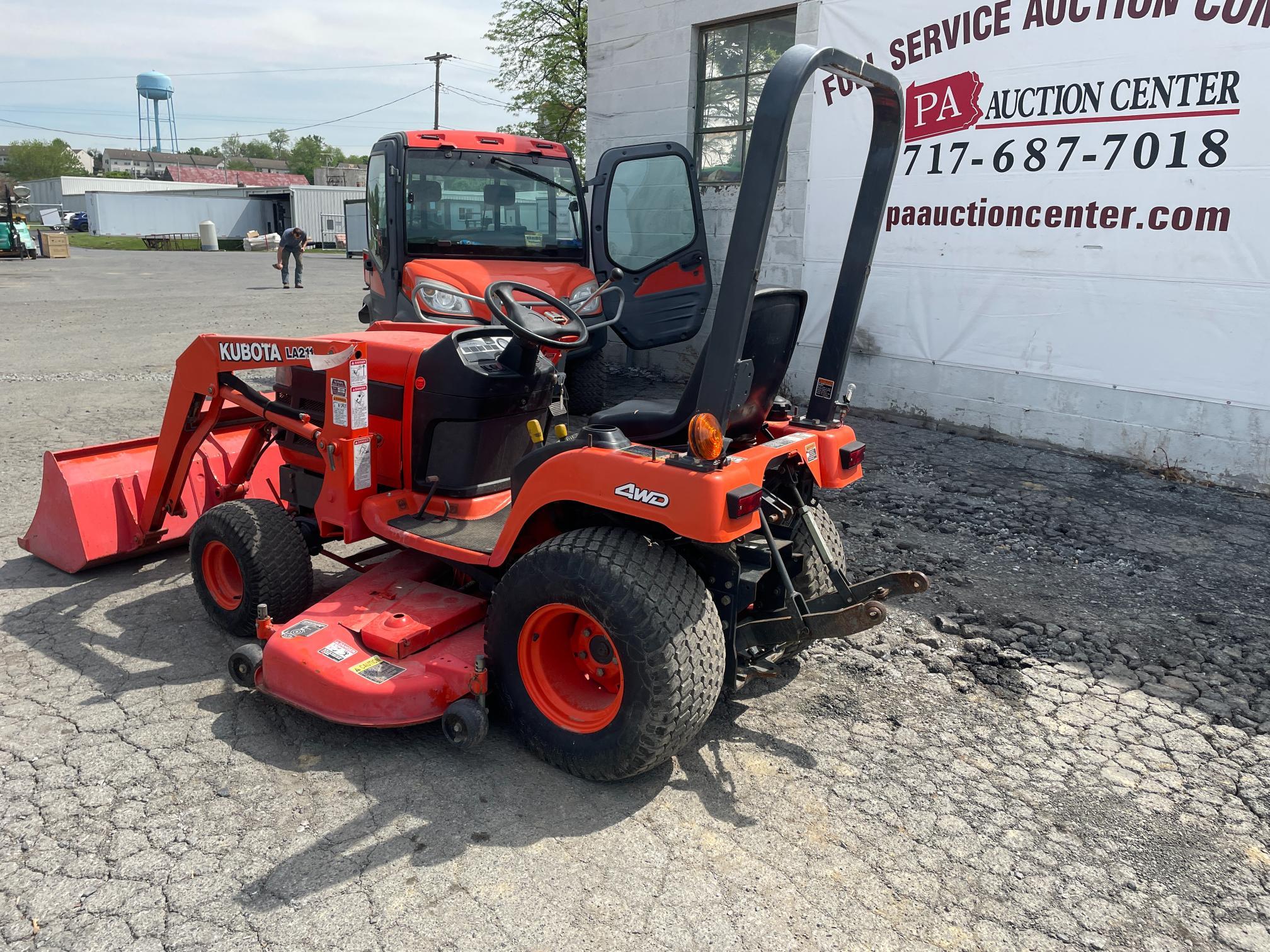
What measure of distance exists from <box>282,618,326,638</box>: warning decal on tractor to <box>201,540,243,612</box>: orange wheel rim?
31.5 inches

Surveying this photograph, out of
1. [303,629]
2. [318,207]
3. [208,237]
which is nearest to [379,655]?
[303,629]

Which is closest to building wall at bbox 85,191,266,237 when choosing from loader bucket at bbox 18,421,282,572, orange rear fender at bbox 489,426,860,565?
loader bucket at bbox 18,421,282,572

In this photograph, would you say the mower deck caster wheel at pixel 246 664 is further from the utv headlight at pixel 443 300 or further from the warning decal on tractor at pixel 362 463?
the utv headlight at pixel 443 300

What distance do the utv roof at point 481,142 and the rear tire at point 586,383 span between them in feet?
6.53

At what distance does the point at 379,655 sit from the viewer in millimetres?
3164

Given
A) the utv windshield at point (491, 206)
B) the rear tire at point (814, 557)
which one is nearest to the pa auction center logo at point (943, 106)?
the utv windshield at point (491, 206)

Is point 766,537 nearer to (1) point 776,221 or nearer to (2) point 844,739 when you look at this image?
(2) point 844,739

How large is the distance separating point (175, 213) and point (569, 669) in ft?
191

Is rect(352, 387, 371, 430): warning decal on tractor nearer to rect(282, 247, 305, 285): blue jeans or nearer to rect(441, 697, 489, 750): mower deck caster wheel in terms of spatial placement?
rect(441, 697, 489, 750): mower deck caster wheel

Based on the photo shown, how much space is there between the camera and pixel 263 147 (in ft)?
458

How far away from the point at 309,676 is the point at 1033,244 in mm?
6381

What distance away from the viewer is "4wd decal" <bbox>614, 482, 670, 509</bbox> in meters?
2.73

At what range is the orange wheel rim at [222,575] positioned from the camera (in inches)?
155

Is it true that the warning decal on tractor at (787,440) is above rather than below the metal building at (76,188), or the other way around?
below
